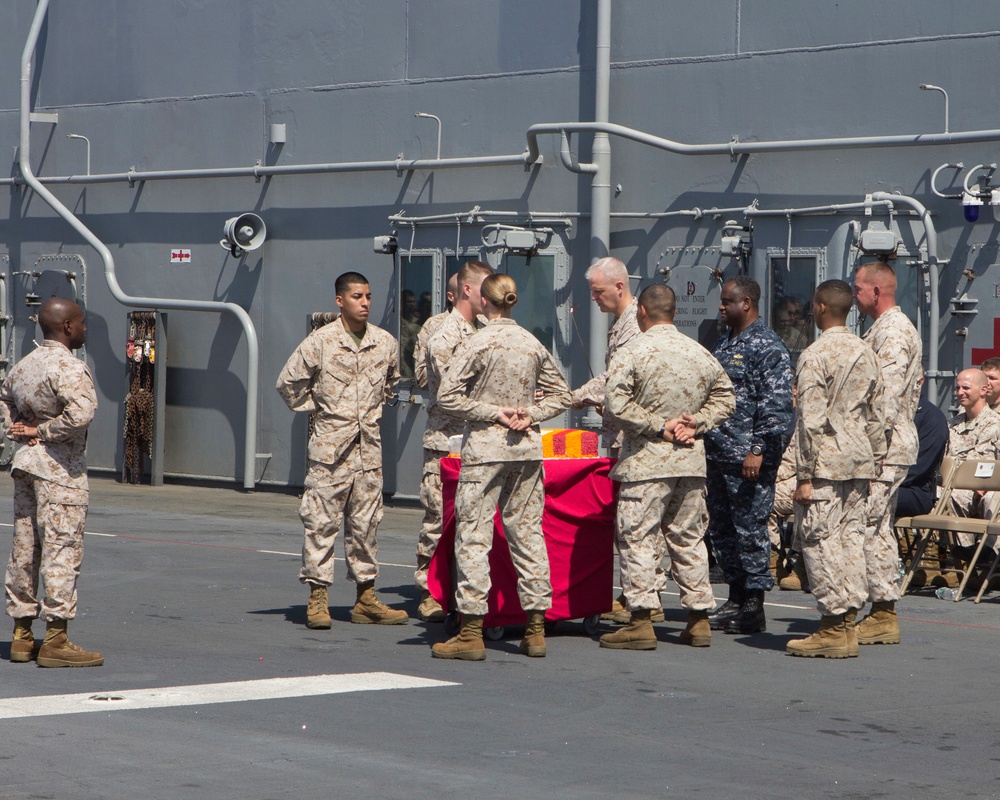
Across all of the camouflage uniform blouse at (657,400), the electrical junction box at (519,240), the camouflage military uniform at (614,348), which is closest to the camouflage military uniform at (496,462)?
the camouflage uniform blouse at (657,400)

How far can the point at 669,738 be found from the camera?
6.29m

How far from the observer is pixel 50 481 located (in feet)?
24.7

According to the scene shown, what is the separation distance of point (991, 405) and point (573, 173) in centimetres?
517

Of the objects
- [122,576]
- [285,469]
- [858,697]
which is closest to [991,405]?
[858,697]

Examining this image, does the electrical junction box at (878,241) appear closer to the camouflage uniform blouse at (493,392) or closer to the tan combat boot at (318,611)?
the camouflage uniform blouse at (493,392)

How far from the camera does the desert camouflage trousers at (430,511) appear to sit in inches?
367

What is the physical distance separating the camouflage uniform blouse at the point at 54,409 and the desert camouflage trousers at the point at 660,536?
2681 mm

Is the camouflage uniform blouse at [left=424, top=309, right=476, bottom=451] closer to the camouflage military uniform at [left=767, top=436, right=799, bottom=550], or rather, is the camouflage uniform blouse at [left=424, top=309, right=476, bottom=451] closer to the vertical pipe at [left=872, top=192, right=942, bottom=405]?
the camouflage military uniform at [left=767, top=436, right=799, bottom=550]

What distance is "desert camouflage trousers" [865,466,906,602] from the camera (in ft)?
28.2

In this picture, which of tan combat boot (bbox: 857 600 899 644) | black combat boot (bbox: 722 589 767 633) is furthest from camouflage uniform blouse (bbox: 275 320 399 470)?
tan combat boot (bbox: 857 600 899 644)

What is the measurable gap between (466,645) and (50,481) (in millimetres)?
2127

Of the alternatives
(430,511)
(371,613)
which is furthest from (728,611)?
(371,613)

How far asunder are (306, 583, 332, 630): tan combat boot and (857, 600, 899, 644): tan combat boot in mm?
2861

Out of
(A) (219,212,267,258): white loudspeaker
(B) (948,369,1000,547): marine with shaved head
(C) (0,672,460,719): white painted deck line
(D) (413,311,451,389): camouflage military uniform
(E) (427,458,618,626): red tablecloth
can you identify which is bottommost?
(C) (0,672,460,719): white painted deck line
